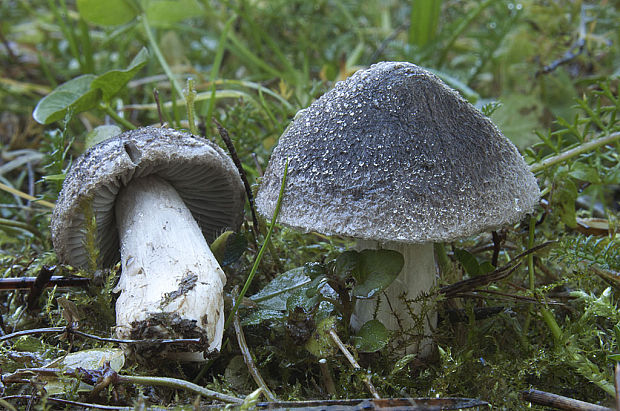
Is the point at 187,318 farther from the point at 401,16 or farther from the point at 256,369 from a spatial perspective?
the point at 401,16

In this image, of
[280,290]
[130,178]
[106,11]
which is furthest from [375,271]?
[106,11]

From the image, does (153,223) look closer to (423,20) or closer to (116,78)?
(116,78)

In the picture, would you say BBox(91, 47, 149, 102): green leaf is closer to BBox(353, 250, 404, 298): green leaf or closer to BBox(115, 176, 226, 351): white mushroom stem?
BBox(115, 176, 226, 351): white mushroom stem

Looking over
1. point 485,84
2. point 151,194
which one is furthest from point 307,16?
point 151,194

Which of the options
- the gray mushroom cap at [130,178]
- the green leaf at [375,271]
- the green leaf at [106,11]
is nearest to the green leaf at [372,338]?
the green leaf at [375,271]

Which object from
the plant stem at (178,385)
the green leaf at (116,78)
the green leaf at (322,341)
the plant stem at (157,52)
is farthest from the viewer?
the plant stem at (157,52)

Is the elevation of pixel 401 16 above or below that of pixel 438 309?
above

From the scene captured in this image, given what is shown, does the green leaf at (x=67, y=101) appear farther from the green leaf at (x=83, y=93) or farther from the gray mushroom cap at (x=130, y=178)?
the gray mushroom cap at (x=130, y=178)

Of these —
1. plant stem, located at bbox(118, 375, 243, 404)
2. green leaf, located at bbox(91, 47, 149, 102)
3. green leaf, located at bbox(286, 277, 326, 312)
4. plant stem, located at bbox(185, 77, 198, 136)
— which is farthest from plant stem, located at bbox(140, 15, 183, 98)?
plant stem, located at bbox(118, 375, 243, 404)
